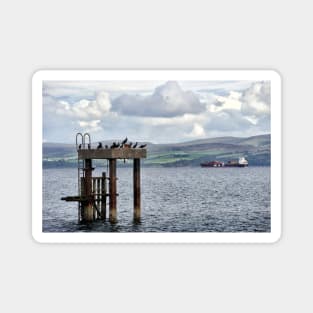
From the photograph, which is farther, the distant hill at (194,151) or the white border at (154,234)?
the distant hill at (194,151)

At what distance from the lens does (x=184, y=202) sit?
14547 mm

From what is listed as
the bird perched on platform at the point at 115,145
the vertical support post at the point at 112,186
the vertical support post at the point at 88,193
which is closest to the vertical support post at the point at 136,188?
the bird perched on platform at the point at 115,145

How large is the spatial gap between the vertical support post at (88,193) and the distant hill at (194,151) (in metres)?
0.50

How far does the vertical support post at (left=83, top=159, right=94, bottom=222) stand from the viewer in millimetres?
14719

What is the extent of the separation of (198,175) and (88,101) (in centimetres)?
196

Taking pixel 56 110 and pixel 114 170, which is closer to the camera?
pixel 56 110

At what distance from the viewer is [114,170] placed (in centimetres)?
1540

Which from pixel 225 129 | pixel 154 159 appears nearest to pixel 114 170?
pixel 154 159

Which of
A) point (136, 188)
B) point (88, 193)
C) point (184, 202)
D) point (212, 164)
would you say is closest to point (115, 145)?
point (136, 188)

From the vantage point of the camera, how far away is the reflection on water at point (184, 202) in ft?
46.2

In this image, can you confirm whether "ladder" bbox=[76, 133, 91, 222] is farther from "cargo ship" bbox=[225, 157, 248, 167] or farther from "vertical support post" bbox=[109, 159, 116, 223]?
"cargo ship" bbox=[225, 157, 248, 167]

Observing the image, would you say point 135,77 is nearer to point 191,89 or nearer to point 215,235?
point 191,89
